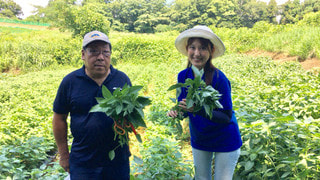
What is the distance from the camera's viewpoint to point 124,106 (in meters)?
1.36

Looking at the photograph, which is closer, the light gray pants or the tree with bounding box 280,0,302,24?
the light gray pants

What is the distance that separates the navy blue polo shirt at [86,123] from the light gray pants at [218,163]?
0.64 metres

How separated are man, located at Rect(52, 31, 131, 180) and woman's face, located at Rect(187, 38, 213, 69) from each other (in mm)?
673

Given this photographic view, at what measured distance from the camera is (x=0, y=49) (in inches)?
618

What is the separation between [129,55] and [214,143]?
17.5 metres

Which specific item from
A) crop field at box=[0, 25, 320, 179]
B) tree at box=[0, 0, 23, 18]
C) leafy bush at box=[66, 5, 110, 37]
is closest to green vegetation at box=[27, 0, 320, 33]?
leafy bush at box=[66, 5, 110, 37]

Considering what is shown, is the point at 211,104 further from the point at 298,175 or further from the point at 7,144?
the point at 7,144

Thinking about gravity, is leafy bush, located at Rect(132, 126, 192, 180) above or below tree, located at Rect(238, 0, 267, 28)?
below

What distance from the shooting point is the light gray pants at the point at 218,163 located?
1604 millimetres

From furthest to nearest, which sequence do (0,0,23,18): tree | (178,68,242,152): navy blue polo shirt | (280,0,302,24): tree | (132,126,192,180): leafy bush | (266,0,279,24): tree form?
(0,0,23,18): tree < (266,0,279,24): tree < (280,0,302,24): tree < (132,126,192,180): leafy bush < (178,68,242,152): navy blue polo shirt

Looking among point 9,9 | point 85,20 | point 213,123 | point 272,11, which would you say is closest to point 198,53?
point 213,123

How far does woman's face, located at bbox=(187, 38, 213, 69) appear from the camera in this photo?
1615mm

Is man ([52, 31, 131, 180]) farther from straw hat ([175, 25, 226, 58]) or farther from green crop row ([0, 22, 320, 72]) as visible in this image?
green crop row ([0, 22, 320, 72])

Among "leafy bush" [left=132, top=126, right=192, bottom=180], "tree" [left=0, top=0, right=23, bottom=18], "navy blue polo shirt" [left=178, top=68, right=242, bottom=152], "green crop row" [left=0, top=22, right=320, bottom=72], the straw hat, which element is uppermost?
"tree" [left=0, top=0, right=23, bottom=18]
